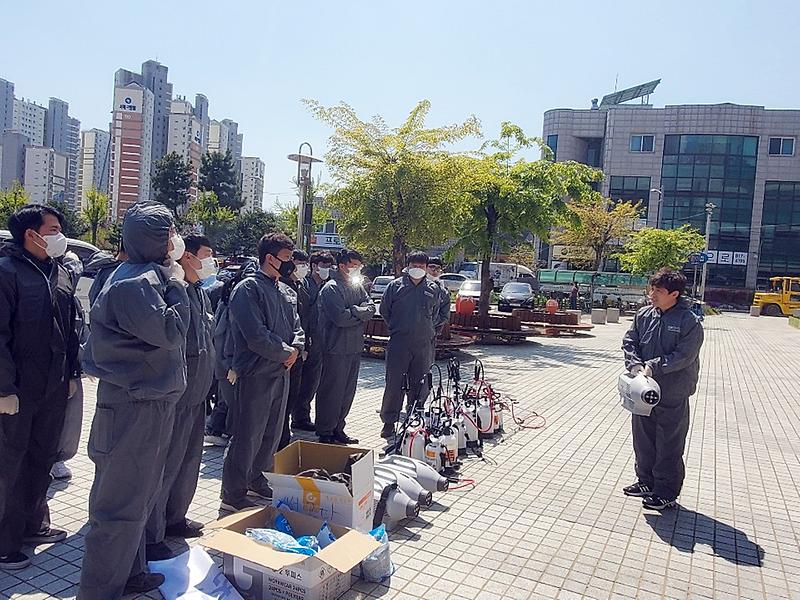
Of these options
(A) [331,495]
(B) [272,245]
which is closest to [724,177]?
(B) [272,245]

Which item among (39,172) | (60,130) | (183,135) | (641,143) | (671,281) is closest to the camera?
(671,281)

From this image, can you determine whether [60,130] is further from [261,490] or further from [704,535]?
[704,535]

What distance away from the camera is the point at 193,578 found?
3.54 m

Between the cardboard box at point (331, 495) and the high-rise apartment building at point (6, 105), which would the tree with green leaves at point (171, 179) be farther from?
the high-rise apartment building at point (6, 105)

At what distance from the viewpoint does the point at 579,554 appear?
436cm

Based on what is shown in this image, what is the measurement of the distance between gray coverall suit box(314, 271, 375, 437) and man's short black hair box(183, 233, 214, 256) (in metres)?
2.11

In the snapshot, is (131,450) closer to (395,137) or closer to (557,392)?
(557,392)

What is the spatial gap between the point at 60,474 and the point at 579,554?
4.00 meters

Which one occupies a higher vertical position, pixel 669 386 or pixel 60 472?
pixel 669 386

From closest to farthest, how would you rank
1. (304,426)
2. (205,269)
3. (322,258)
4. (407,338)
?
1. (205,269)
2. (407,338)
3. (304,426)
4. (322,258)

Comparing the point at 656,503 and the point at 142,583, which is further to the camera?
the point at 656,503

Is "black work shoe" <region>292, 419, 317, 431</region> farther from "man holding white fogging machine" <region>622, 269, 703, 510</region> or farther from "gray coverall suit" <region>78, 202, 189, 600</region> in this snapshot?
"gray coverall suit" <region>78, 202, 189, 600</region>

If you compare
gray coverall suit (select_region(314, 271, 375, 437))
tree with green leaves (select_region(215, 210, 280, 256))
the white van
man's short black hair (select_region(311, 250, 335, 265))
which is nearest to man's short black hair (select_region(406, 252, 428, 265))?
gray coverall suit (select_region(314, 271, 375, 437))

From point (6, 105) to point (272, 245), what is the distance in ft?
454
